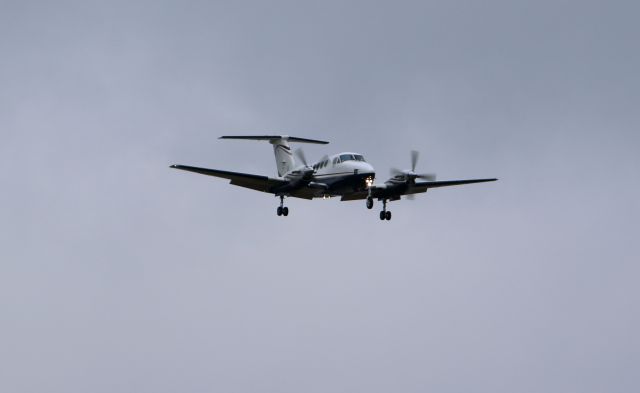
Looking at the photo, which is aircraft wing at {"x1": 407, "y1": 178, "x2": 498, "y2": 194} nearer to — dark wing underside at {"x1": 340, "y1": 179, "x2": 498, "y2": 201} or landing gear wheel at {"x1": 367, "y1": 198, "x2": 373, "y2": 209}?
dark wing underside at {"x1": 340, "y1": 179, "x2": 498, "y2": 201}

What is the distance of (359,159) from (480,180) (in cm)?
883

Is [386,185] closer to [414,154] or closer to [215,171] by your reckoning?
[414,154]

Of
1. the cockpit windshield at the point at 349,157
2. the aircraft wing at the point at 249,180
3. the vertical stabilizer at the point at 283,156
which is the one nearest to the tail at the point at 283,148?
the vertical stabilizer at the point at 283,156

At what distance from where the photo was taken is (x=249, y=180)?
179ft

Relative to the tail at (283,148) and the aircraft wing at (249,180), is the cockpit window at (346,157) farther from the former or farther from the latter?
the tail at (283,148)

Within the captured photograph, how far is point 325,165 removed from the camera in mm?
54094

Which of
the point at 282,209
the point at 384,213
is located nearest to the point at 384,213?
the point at 384,213

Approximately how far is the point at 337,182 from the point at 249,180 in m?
5.38

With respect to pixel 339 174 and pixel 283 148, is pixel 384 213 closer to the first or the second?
pixel 339 174

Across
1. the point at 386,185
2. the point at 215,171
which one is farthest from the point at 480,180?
the point at 215,171

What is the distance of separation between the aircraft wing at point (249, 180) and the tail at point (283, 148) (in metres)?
4.18

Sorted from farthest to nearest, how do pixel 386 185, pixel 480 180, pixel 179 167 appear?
pixel 480 180
pixel 386 185
pixel 179 167

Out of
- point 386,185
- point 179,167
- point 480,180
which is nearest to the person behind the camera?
point 179,167

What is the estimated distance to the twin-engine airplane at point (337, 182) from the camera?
52469 mm
